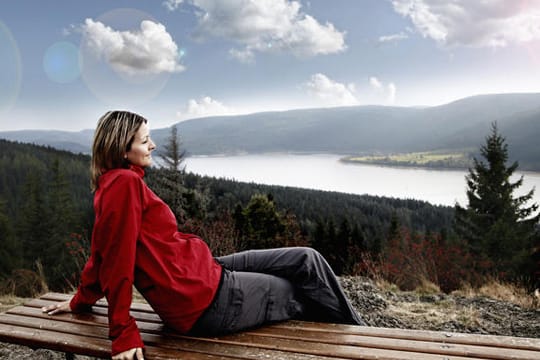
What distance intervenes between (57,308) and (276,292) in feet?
4.82

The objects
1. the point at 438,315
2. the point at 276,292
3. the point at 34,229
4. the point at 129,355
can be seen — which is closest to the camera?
the point at 129,355

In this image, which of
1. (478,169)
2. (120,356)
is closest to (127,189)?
(120,356)

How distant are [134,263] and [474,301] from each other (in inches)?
174

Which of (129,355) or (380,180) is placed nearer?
(129,355)

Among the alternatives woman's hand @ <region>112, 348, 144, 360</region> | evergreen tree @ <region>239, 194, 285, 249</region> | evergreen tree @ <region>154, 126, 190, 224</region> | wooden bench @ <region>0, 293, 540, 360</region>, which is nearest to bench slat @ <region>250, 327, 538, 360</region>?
wooden bench @ <region>0, 293, 540, 360</region>

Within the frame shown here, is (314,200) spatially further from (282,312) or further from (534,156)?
(534,156)

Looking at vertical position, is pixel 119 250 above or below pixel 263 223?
above

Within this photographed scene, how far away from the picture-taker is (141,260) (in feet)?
6.48

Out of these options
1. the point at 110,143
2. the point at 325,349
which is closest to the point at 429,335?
the point at 325,349

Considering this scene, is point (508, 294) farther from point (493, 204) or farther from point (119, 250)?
point (493, 204)

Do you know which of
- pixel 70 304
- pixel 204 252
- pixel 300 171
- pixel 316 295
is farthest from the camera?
pixel 300 171

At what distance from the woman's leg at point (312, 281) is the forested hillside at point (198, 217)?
15.0 ft

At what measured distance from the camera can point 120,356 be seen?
5.94 ft

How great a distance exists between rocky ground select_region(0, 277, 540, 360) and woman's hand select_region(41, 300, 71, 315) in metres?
1.09
